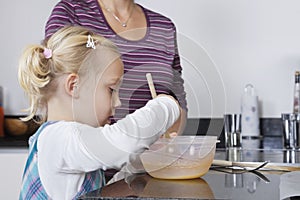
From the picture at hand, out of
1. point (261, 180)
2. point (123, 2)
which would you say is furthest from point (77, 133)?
point (123, 2)

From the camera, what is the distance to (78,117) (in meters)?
1.16

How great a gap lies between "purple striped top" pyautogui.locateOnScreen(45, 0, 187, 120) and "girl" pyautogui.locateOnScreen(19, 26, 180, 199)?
3 centimetres

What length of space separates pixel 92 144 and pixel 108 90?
175 mm

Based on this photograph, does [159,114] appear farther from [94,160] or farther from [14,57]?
[14,57]

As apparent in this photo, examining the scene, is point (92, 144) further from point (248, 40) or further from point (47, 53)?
point (248, 40)

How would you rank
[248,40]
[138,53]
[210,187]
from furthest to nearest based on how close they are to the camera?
[248,40] → [138,53] → [210,187]

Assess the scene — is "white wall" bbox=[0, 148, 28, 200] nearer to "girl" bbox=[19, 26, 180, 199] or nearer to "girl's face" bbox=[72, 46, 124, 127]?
"girl" bbox=[19, 26, 180, 199]

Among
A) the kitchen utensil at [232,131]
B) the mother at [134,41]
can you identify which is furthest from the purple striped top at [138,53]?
the kitchen utensil at [232,131]

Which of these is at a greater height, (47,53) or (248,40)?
(248,40)

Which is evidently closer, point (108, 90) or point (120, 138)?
point (120, 138)

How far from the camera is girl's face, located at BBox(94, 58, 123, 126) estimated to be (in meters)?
1.16

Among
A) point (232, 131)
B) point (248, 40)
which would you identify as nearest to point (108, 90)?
point (232, 131)

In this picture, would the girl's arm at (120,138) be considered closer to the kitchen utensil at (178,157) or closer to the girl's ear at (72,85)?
the kitchen utensil at (178,157)

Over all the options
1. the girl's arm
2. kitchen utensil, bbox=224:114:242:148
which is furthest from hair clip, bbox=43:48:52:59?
kitchen utensil, bbox=224:114:242:148
